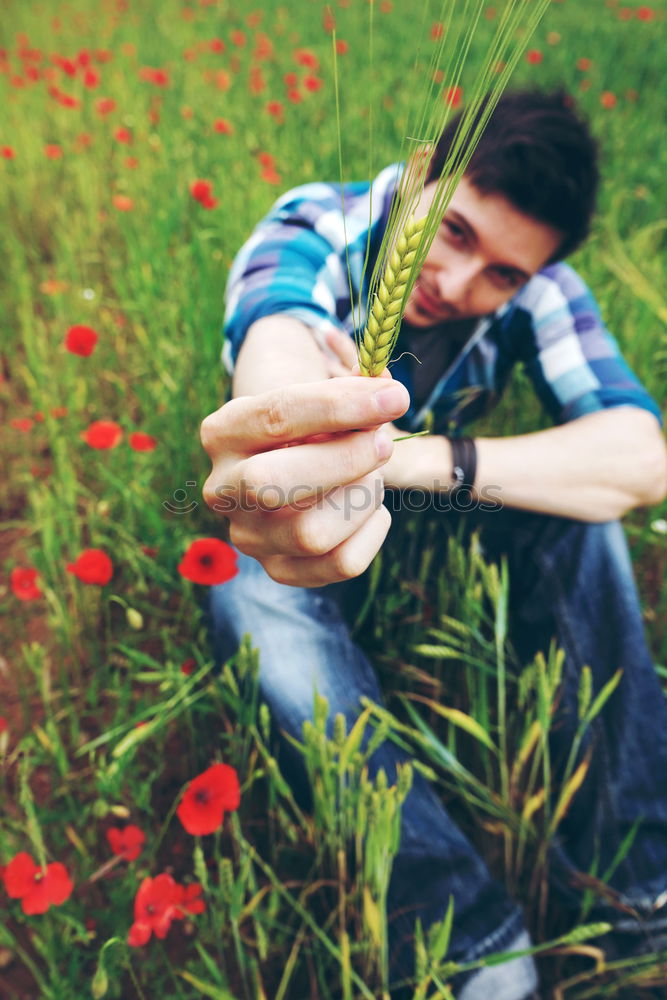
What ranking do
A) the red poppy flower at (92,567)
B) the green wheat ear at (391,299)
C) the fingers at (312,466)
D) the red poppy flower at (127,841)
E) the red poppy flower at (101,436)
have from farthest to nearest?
1. the red poppy flower at (101,436)
2. the red poppy flower at (92,567)
3. the red poppy flower at (127,841)
4. the fingers at (312,466)
5. the green wheat ear at (391,299)

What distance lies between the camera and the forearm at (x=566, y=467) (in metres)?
1.16

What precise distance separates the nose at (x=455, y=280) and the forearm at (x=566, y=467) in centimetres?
29

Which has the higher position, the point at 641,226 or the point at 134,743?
the point at 641,226

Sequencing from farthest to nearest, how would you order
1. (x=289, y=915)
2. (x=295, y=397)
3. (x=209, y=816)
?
(x=289, y=915) → (x=209, y=816) → (x=295, y=397)

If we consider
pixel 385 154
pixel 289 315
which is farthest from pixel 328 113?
pixel 289 315

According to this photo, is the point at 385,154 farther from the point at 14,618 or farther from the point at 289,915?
the point at 289,915

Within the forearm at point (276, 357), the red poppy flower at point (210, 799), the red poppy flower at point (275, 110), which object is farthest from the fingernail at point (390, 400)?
the red poppy flower at point (275, 110)

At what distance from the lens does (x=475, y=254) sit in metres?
1.29

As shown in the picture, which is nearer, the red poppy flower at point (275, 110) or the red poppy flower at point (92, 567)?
the red poppy flower at point (92, 567)

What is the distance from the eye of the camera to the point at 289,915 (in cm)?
98

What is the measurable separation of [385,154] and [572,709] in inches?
87.3

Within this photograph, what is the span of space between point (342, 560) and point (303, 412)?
6.7 inches

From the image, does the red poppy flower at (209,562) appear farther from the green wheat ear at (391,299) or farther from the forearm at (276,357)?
the green wheat ear at (391,299)

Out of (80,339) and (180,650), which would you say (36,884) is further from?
(80,339)
